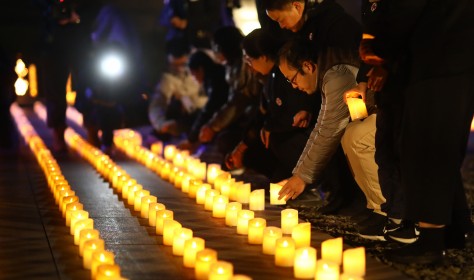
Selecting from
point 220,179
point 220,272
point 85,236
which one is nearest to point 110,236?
point 85,236

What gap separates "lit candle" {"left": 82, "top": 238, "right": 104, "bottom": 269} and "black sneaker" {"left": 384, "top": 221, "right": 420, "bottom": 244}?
152cm

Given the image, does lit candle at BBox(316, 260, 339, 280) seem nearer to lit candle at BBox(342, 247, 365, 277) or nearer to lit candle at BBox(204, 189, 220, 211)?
lit candle at BBox(342, 247, 365, 277)

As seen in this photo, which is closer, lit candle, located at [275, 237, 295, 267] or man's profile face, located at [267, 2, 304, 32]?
lit candle, located at [275, 237, 295, 267]

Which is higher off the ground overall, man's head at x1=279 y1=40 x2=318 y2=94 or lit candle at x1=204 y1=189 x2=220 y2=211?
man's head at x1=279 y1=40 x2=318 y2=94

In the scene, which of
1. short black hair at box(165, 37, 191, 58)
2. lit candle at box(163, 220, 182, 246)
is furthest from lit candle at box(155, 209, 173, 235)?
short black hair at box(165, 37, 191, 58)

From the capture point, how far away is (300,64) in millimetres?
5359

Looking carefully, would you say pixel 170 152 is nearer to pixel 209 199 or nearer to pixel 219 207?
pixel 209 199

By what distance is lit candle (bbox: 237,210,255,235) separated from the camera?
4930 millimetres

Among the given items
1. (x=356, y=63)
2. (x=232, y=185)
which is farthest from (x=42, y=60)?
(x=356, y=63)

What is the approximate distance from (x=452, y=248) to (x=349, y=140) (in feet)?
3.03

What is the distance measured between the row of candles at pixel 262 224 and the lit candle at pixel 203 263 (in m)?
0.38

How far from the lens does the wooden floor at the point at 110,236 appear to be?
4.05 meters

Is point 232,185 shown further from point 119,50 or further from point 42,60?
point 119,50

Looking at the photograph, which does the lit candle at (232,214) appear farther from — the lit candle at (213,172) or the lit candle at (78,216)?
the lit candle at (213,172)
